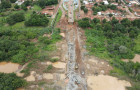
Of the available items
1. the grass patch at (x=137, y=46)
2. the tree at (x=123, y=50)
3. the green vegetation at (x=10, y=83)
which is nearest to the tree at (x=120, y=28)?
the grass patch at (x=137, y=46)

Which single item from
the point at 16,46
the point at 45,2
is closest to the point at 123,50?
the point at 16,46

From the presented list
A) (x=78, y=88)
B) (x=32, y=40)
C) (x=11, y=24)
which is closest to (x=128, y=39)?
(x=78, y=88)

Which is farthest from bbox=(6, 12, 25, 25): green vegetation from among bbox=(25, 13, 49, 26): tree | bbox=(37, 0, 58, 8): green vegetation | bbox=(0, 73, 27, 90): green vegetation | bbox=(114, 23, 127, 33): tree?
bbox=(114, 23, 127, 33): tree

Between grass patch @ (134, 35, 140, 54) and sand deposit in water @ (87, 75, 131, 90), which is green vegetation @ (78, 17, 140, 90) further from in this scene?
sand deposit in water @ (87, 75, 131, 90)

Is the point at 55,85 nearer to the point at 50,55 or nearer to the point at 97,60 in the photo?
the point at 50,55

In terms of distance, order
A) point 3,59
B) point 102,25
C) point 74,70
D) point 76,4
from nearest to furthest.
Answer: point 74,70
point 3,59
point 102,25
point 76,4

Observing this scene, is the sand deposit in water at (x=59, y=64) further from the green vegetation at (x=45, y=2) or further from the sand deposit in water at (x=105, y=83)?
the green vegetation at (x=45, y=2)
